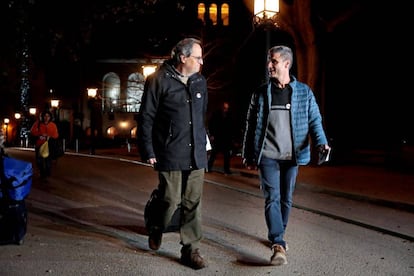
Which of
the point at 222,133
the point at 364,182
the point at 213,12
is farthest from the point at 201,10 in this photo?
the point at 364,182

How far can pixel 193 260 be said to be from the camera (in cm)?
485

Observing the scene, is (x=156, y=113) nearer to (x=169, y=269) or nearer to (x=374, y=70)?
(x=169, y=269)

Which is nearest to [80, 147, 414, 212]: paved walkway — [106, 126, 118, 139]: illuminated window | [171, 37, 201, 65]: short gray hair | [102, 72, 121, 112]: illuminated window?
[171, 37, 201, 65]: short gray hair

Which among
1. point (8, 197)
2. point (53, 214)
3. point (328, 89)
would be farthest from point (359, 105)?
point (8, 197)

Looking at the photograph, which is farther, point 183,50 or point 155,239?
point 155,239

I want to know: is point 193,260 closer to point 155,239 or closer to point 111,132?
point 155,239

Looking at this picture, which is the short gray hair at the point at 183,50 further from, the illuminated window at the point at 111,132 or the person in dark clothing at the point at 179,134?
the illuminated window at the point at 111,132

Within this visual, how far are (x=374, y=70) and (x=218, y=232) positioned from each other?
917 inches

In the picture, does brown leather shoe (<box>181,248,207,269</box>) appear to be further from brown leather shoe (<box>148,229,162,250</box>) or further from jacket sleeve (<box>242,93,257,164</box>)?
jacket sleeve (<box>242,93,257,164</box>)

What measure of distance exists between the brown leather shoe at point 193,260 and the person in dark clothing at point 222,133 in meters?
9.70

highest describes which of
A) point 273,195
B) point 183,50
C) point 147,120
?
point 183,50

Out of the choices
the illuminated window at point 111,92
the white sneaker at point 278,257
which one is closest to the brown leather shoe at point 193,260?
the white sneaker at point 278,257

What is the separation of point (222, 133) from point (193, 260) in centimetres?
1005

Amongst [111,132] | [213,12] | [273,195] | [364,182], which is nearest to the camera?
[273,195]
